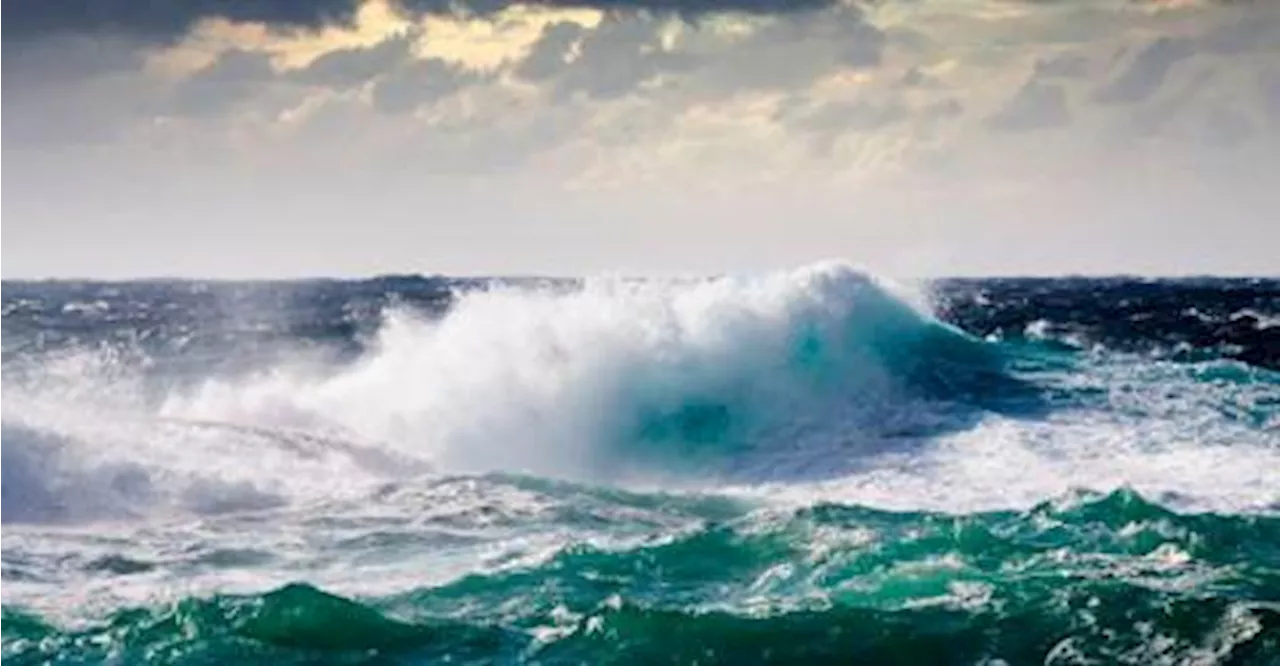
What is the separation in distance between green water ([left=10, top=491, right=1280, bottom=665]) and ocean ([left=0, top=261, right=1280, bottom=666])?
0.14ft

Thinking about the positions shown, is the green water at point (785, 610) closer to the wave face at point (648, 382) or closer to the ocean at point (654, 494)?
the ocean at point (654, 494)

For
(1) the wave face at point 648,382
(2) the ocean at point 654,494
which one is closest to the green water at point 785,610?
(2) the ocean at point 654,494

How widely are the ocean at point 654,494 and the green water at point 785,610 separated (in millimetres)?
42

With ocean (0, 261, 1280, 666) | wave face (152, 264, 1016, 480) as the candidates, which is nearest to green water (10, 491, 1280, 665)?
ocean (0, 261, 1280, 666)

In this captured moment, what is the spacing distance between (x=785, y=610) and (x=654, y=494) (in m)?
8.02

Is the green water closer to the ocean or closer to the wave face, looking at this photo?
the ocean

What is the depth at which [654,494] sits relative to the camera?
22.2 metres

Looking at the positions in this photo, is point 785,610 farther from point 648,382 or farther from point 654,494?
point 648,382

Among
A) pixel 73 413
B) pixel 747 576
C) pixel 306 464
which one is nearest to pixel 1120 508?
pixel 747 576

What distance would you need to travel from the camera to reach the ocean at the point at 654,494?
13.7 metres

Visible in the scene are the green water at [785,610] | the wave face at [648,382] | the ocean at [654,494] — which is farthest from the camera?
the wave face at [648,382]

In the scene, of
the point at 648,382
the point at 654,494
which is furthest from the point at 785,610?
the point at 648,382

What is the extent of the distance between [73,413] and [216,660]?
16179 mm

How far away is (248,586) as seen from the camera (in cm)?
1612
